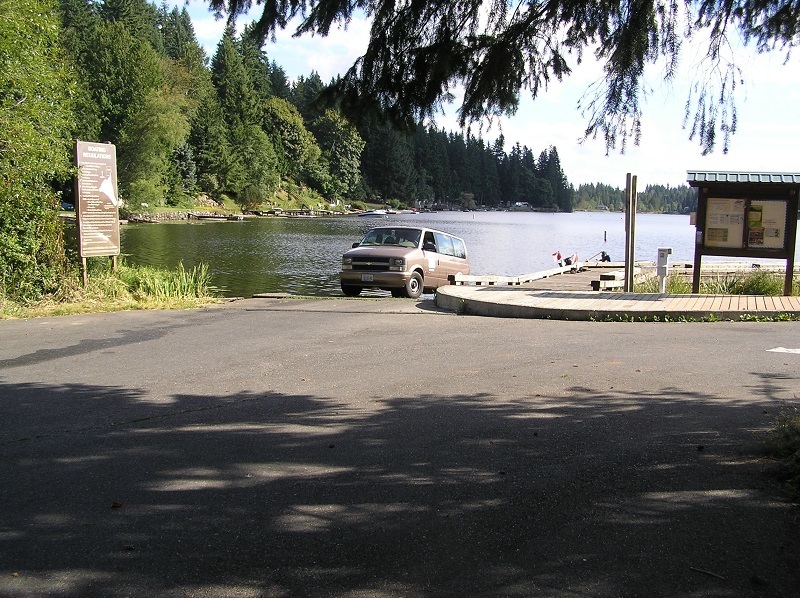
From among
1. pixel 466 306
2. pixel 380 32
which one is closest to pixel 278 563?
pixel 380 32

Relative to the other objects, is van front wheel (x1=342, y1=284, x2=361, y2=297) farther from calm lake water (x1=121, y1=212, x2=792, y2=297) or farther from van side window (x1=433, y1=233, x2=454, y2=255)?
calm lake water (x1=121, y1=212, x2=792, y2=297)

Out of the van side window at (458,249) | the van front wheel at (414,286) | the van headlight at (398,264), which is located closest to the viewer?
the van headlight at (398,264)

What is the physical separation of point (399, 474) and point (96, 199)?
1282 centimetres

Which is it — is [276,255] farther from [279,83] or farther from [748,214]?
[279,83]

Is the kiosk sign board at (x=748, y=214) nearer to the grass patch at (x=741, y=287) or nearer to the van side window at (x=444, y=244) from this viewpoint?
the grass patch at (x=741, y=287)

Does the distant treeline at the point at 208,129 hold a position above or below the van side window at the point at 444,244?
above

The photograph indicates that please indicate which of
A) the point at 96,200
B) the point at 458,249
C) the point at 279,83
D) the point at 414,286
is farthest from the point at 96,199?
the point at 279,83

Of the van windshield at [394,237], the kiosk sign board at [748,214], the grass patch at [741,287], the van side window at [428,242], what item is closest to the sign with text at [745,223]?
the kiosk sign board at [748,214]

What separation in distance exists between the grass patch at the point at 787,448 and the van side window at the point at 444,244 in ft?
49.6

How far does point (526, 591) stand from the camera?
3244 mm

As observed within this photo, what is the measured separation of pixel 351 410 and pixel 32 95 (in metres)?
11.8

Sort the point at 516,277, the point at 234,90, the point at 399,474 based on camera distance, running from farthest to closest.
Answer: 1. the point at 234,90
2. the point at 516,277
3. the point at 399,474

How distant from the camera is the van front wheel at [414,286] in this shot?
18266 mm

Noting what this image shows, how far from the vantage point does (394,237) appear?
19500 millimetres
